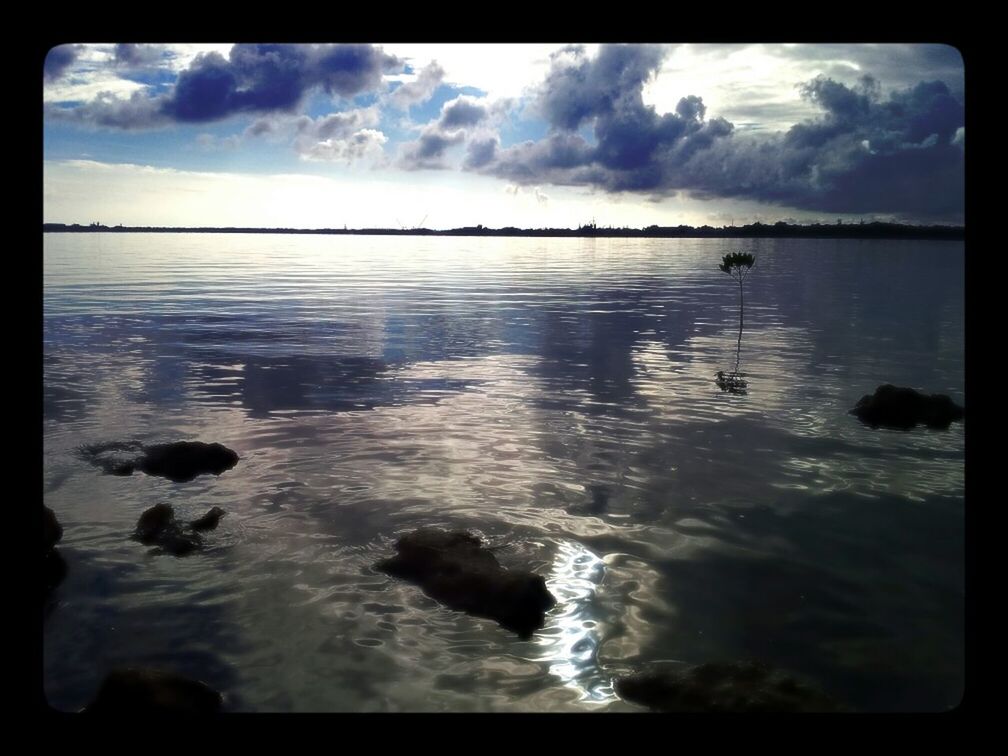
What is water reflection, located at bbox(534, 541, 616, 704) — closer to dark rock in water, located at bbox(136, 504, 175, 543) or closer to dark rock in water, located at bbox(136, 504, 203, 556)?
dark rock in water, located at bbox(136, 504, 203, 556)

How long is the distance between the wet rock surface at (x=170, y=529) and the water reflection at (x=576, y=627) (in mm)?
5220

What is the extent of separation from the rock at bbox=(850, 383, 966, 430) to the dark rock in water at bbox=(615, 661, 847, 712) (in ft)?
39.1

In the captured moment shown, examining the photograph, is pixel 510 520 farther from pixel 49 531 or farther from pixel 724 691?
pixel 49 531

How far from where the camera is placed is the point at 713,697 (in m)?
6.33

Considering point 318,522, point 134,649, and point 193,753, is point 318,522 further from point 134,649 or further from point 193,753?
point 193,753

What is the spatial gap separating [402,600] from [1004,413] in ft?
21.9

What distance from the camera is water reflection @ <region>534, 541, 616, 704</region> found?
702 cm

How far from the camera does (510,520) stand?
1091 cm

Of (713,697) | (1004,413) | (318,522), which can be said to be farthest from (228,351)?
Result: (1004,413)

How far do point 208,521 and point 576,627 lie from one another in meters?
5.92

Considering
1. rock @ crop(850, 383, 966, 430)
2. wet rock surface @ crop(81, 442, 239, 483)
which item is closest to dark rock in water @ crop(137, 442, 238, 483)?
wet rock surface @ crop(81, 442, 239, 483)

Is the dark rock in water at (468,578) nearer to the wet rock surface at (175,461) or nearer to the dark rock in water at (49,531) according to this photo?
the dark rock in water at (49,531)

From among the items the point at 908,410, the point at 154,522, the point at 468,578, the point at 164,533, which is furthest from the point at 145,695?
the point at 908,410
